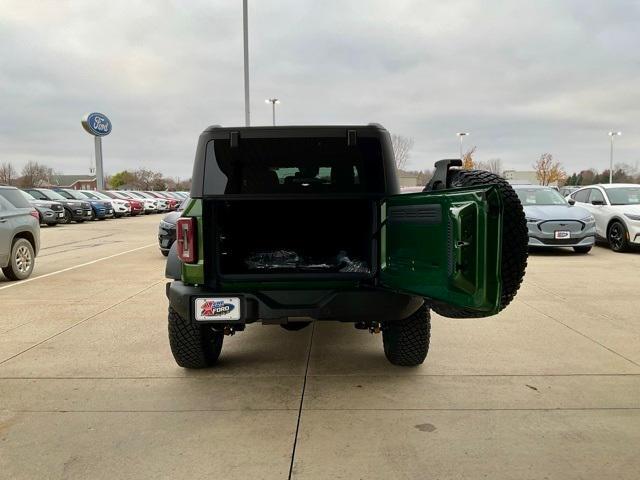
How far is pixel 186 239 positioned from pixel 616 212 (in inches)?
431

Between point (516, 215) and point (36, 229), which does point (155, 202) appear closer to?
point (36, 229)

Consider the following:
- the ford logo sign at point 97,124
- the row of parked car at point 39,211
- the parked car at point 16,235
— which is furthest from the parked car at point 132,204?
the parked car at point 16,235

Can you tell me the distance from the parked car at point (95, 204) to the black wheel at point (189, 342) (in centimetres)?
2337

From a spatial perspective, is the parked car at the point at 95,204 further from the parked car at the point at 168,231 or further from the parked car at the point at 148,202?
the parked car at the point at 168,231

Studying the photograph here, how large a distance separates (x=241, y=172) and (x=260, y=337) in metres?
1.82

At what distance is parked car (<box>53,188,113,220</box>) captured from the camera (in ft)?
84.5

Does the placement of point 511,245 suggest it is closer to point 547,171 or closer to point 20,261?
point 20,261

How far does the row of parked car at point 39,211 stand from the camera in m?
8.16

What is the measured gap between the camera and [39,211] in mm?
21172

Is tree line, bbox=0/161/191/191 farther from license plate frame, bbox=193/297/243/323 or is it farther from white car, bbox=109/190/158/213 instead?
license plate frame, bbox=193/297/243/323

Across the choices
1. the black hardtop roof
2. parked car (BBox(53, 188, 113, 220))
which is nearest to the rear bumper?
the black hardtop roof

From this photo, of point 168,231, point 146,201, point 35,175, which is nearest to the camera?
point 168,231

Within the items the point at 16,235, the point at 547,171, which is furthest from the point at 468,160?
the point at 16,235

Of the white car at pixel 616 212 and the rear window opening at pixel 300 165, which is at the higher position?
the rear window opening at pixel 300 165
